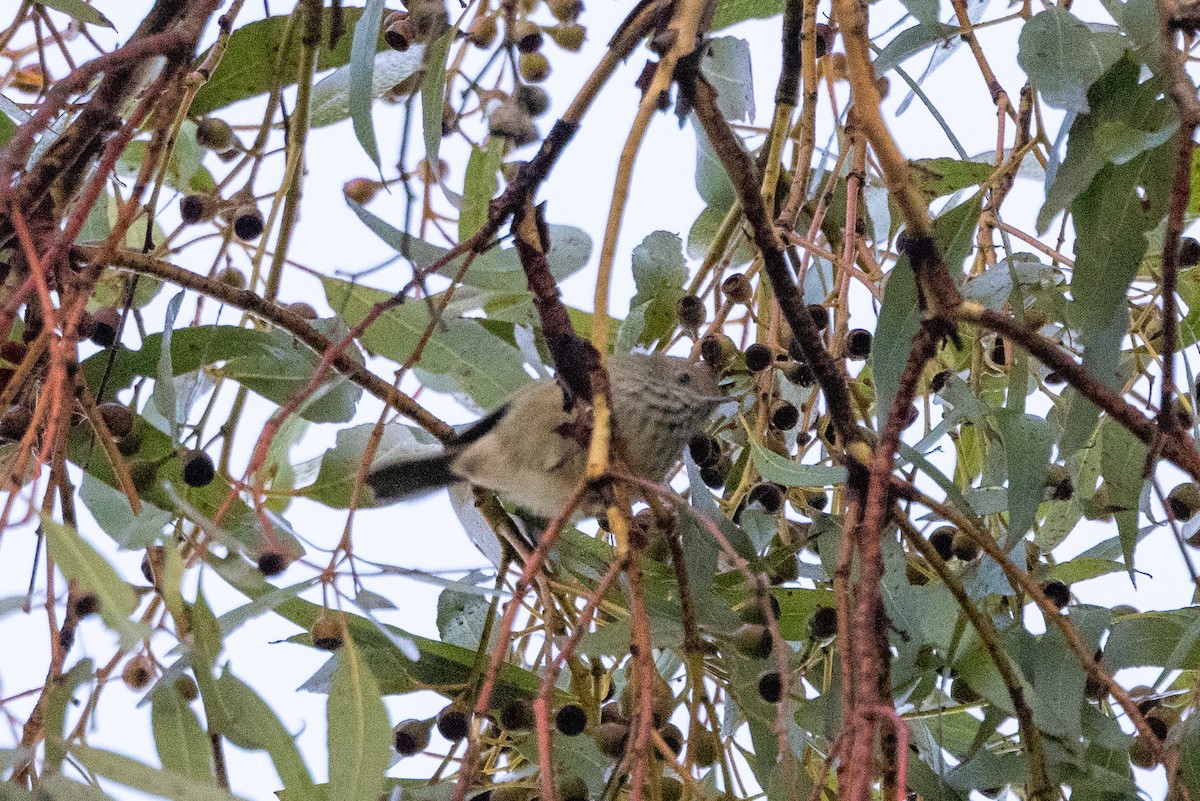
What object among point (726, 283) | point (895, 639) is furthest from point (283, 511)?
point (895, 639)

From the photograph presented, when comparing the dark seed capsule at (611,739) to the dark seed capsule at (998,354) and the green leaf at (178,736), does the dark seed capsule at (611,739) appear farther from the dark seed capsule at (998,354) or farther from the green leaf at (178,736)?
the dark seed capsule at (998,354)

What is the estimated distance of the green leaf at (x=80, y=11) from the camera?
130 centimetres

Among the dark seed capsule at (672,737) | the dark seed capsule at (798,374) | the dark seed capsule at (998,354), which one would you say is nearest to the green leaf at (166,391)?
the dark seed capsule at (672,737)

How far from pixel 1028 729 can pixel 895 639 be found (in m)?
0.18

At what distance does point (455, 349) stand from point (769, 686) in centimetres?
51

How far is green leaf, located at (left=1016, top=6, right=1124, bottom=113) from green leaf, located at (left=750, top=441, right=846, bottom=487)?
398 mm

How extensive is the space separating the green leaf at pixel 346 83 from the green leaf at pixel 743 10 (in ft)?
1.28

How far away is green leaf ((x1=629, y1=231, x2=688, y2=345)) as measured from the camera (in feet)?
5.21

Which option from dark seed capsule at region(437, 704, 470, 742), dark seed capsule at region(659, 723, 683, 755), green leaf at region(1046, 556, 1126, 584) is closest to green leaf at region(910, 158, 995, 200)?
green leaf at region(1046, 556, 1126, 584)

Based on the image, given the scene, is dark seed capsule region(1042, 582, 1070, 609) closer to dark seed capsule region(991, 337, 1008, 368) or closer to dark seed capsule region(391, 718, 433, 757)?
dark seed capsule region(991, 337, 1008, 368)

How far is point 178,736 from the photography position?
1031mm

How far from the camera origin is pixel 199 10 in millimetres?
1144

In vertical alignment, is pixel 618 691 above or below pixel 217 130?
below

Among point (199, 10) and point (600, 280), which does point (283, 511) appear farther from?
point (600, 280)
